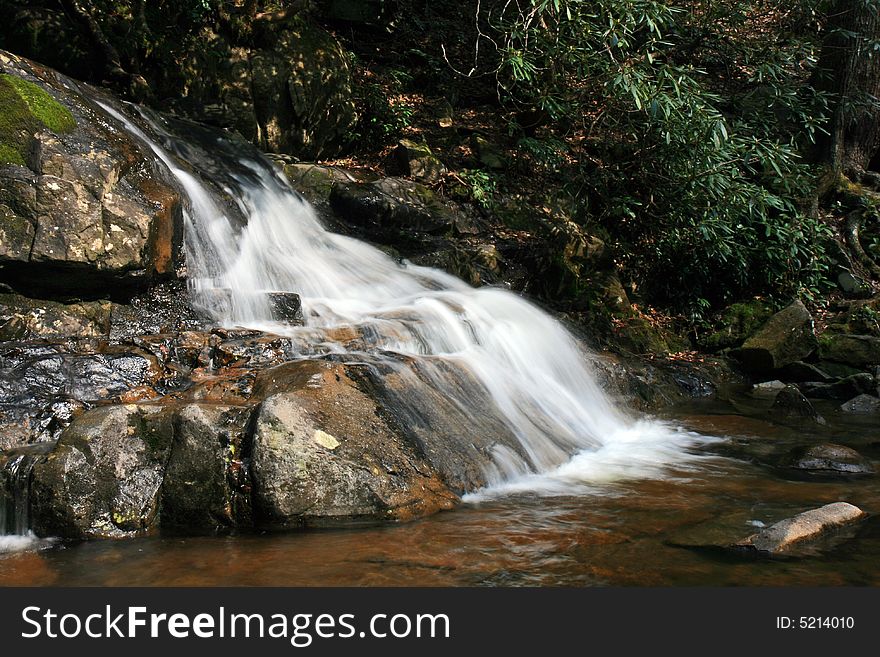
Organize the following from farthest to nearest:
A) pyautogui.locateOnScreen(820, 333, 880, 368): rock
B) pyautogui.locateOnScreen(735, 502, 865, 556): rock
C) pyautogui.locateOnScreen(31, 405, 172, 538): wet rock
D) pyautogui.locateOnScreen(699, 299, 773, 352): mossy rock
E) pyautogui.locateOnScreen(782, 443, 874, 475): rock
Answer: pyautogui.locateOnScreen(699, 299, 773, 352): mossy rock, pyautogui.locateOnScreen(820, 333, 880, 368): rock, pyautogui.locateOnScreen(782, 443, 874, 475): rock, pyautogui.locateOnScreen(31, 405, 172, 538): wet rock, pyautogui.locateOnScreen(735, 502, 865, 556): rock

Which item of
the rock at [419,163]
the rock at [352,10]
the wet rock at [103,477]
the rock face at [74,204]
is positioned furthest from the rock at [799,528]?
the rock at [352,10]

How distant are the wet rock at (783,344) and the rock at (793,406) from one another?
5.69 feet

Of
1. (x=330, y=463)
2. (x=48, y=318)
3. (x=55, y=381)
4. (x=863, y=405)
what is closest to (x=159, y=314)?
(x=48, y=318)

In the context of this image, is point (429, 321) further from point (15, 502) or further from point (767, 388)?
point (767, 388)

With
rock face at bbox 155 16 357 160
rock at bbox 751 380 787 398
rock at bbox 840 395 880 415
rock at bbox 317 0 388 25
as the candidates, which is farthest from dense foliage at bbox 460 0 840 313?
rock at bbox 840 395 880 415

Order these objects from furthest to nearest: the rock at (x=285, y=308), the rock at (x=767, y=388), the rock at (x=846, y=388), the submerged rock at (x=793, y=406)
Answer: the rock at (x=767, y=388), the rock at (x=846, y=388), the submerged rock at (x=793, y=406), the rock at (x=285, y=308)

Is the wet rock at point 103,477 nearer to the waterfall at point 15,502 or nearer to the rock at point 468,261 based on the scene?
the waterfall at point 15,502

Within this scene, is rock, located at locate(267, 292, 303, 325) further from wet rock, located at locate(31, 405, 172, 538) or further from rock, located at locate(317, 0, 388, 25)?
rock, located at locate(317, 0, 388, 25)

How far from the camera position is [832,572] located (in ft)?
11.8

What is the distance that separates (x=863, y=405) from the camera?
25.7 ft

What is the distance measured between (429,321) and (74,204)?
3020 millimetres

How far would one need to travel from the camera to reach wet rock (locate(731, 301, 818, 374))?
9.23 meters

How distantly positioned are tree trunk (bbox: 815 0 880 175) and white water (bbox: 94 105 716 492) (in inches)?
265

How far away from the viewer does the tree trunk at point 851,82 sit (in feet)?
36.9
